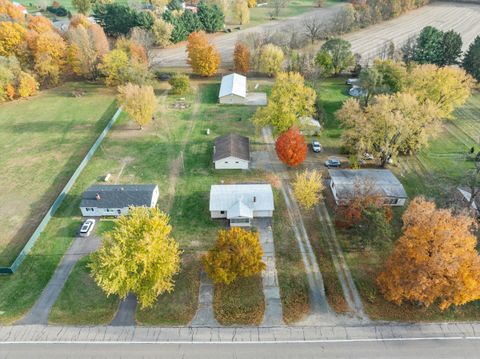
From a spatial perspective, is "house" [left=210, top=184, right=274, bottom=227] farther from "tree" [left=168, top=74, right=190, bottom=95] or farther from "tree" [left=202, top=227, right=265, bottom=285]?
"tree" [left=168, top=74, right=190, bottom=95]

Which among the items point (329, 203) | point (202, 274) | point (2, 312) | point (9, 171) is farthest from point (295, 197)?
point (9, 171)

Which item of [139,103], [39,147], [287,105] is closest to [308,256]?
[287,105]

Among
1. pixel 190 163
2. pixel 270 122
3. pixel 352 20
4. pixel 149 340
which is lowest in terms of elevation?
pixel 149 340

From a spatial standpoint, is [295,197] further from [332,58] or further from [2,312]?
[332,58]

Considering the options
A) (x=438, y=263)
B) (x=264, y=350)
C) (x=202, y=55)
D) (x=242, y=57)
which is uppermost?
(x=202, y=55)

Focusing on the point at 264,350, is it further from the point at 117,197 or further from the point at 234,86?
the point at 234,86

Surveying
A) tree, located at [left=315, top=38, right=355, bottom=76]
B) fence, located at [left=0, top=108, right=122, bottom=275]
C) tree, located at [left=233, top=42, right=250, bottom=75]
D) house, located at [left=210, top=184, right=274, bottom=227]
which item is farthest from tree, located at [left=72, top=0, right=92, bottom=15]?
house, located at [left=210, top=184, right=274, bottom=227]

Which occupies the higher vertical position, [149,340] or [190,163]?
[190,163]
